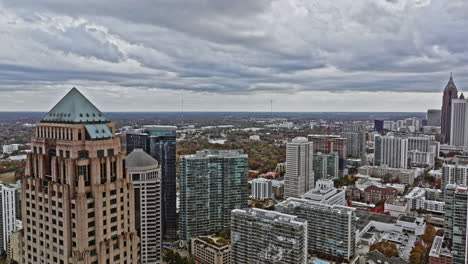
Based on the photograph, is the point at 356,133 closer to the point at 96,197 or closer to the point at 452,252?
the point at 452,252

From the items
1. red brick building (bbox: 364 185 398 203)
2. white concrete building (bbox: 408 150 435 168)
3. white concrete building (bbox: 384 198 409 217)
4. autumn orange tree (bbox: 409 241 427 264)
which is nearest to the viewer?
autumn orange tree (bbox: 409 241 427 264)

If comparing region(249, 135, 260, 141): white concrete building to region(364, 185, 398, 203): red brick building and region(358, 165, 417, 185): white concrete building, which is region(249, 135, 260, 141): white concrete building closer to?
region(358, 165, 417, 185): white concrete building

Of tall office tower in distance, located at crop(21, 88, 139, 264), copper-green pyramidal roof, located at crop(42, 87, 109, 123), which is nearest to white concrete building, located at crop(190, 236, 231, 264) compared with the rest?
tall office tower in distance, located at crop(21, 88, 139, 264)

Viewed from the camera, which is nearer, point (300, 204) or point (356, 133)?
point (300, 204)

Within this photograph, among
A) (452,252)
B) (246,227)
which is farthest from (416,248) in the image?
(246,227)

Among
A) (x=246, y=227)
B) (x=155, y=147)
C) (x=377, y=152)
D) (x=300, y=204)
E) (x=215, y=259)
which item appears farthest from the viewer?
(x=377, y=152)

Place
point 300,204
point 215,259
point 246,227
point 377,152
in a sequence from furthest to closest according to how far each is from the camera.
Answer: point 377,152 → point 300,204 → point 215,259 → point 246,227

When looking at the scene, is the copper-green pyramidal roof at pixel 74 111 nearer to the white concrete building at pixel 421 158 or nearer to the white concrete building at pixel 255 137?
the white concrete building at pixel 421 158
